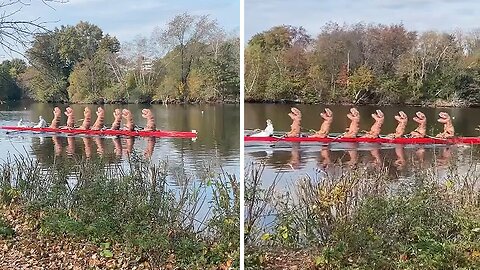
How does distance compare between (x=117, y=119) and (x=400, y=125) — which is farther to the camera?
(x=117, y=119)

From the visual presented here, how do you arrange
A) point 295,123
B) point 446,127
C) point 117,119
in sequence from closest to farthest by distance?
point 446,127 < point 295,123 < point 117,119

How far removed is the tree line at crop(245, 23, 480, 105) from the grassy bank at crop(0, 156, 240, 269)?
58 cm

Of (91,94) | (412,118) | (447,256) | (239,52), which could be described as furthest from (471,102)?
(91,94)

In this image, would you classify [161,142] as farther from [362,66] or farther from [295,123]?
[362,66]

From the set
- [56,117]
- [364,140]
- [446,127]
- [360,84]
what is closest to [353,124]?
[364,140]

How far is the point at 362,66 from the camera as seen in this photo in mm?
3000

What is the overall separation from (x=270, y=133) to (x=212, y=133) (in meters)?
0.30

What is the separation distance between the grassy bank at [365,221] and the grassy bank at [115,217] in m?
0.17

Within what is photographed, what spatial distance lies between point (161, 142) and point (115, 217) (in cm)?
48

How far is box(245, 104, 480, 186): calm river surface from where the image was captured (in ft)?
9.78

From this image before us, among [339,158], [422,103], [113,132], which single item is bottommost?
[339,158]

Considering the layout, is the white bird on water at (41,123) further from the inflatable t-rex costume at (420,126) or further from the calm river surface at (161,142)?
the inflatable t-rex costume at (420,126)

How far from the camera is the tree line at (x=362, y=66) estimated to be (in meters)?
2.94

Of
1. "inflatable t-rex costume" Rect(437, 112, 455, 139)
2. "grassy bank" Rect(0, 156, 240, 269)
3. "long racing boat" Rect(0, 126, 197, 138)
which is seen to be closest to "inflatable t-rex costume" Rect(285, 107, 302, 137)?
"grassy bank" Rect(0, 156, 240, 269)
